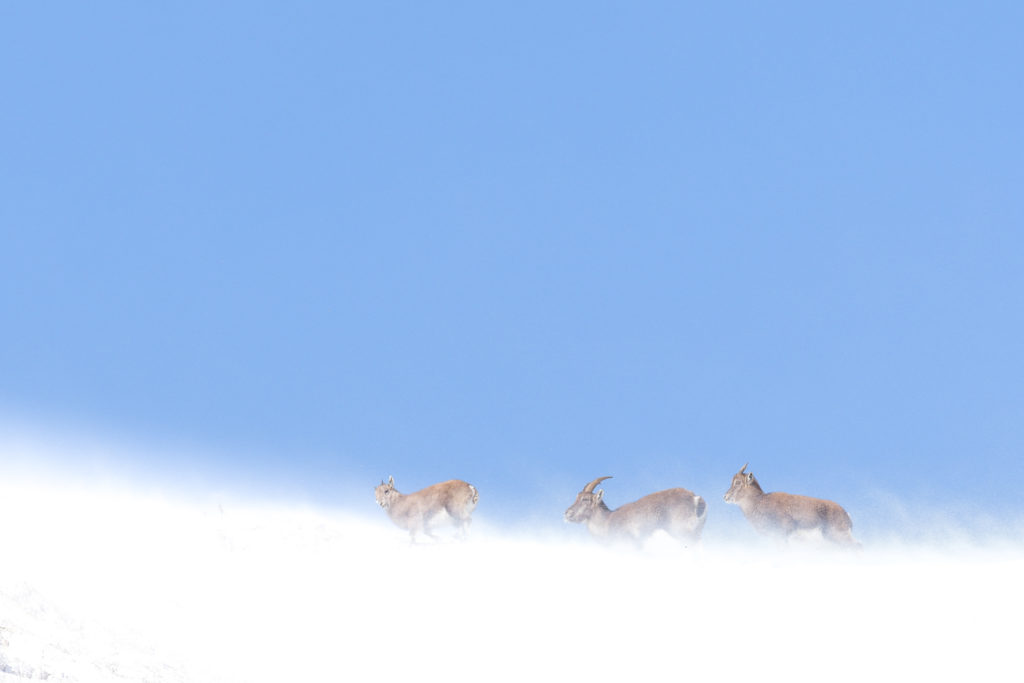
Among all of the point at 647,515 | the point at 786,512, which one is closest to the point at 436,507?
the point at 647,515

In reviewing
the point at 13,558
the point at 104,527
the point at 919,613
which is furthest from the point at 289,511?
the point at 919,613

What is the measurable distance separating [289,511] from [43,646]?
1968cm

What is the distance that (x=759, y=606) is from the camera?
22.5 metres

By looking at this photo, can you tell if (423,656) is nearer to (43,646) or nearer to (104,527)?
(43,646)

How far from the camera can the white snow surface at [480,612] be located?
19344 mm

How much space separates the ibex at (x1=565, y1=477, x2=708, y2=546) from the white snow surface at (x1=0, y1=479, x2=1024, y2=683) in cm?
57

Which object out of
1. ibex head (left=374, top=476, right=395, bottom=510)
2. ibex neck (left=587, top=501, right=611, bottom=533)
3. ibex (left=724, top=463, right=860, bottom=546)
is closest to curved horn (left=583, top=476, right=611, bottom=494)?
ibex neck (left=587, top=501, right=611, bottom=533)

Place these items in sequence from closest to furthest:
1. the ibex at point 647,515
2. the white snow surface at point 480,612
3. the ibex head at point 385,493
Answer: the white snow surface at point 480,612
the ibex at point 647,515
the ibex head at point 385,493

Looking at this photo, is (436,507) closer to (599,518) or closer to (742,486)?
(599,518)

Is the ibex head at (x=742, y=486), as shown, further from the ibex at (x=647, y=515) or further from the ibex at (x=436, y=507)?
the ibex at (x=436, y=507)

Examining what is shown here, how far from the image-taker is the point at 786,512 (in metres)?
28.2

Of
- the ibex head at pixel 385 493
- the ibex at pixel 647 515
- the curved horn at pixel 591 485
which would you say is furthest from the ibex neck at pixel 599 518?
the ibex head at pixel 385 493

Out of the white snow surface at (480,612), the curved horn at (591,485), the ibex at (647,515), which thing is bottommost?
the white snow surface at (480,612)

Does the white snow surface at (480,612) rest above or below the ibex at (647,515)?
below
